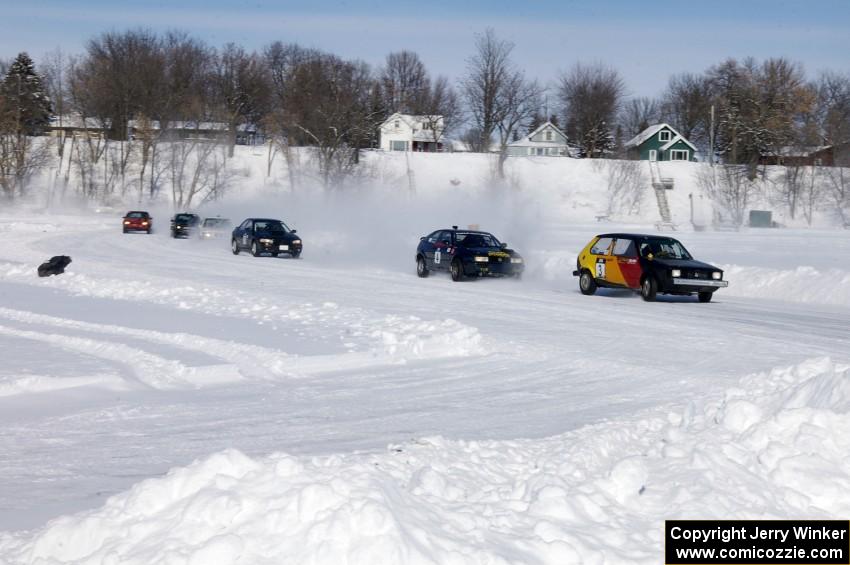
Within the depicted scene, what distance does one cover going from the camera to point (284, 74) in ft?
393

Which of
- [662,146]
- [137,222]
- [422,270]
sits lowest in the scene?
[422,270]

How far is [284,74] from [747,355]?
11248 centimetres

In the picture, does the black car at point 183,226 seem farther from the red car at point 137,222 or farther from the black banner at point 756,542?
the black banner at point 756,542

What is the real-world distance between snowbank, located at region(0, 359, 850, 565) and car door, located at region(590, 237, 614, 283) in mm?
13509

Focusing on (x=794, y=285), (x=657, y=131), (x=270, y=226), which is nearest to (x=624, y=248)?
(x=794, y=285)

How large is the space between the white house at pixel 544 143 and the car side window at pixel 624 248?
7657 cm

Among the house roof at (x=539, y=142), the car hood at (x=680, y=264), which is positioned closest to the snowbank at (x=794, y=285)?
the car hood at (x=680, y=264)

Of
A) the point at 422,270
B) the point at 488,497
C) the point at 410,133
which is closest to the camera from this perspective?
the point at 488,497

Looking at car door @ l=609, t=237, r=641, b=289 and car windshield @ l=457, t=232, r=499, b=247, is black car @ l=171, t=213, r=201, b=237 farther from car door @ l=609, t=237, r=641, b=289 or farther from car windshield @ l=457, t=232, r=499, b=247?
car door @ l=609, t=237, r=641, b=289

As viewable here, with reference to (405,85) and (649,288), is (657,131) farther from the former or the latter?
(649,288)

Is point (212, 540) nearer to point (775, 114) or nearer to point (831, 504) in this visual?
point (831, 504)

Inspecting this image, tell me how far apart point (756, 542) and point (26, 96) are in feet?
326

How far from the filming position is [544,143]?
3964 inches

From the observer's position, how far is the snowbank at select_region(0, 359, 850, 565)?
5.22m
